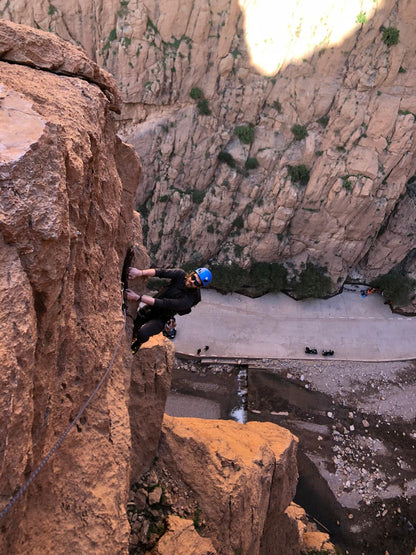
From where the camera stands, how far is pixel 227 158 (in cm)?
2264

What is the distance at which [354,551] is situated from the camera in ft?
45.6

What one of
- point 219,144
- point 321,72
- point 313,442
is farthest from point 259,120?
point 313,442

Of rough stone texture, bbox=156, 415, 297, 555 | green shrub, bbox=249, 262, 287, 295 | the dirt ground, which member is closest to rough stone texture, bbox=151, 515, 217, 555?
rough stone texture, bbox=156, 415, 297, 555

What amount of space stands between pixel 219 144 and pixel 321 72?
6.95 m

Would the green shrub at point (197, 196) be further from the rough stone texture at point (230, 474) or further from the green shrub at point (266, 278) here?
the rough stone texture at point (230, 474)

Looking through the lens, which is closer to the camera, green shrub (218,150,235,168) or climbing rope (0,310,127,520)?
climbing rope (0,310,127,520)


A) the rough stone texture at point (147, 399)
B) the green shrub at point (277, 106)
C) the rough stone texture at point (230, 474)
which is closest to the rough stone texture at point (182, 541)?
the rough stone texture at point (230, 474)

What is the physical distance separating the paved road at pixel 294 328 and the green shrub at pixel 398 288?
953 mm

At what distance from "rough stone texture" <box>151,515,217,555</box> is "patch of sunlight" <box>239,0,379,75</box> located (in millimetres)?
22376

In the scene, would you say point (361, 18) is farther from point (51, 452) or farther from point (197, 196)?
point (51, 452)

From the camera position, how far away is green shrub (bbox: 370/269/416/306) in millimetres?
23188

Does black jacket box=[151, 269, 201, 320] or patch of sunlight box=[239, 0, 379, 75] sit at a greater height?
patch of sunlight box=[239, 0, 379, 75]

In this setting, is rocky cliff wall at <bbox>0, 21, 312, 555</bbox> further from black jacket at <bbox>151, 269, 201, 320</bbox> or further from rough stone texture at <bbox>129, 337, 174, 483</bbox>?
rough stone texture at <bbox>129, 337, 174, 483</bbox>

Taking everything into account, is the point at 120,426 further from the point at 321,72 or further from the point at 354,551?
the point at 321,72
